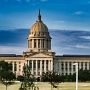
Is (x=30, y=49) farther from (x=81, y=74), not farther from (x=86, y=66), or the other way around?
(x=81, y=74)

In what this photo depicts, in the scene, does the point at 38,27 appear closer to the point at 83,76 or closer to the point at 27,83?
the point at 83,76

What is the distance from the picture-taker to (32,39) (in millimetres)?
123688

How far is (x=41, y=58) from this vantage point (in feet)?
387

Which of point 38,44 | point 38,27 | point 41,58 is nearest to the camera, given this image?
point 41,58

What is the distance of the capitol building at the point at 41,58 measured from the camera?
117844mm

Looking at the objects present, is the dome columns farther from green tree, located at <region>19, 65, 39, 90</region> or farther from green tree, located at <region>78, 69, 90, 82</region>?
green tree, located at <region>19, 65, 39, 90</region>

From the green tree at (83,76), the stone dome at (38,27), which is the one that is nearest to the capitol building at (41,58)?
the stone dome at (38,27)

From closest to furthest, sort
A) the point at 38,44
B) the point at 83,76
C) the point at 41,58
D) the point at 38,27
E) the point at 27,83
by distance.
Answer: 1. the point at 27,83
2. the point at 83,76
3. the point at 41,58
4. the point at 38,44
5. the point at 38,27

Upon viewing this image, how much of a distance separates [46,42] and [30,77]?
82495 millimetres

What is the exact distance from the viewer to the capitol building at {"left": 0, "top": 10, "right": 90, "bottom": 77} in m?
118

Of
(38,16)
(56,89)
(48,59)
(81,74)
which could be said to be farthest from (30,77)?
(38,16)

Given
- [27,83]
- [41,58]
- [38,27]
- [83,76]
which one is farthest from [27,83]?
[38,27]

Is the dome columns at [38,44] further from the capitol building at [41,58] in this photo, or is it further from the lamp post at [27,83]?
the lamp post at [27,83]

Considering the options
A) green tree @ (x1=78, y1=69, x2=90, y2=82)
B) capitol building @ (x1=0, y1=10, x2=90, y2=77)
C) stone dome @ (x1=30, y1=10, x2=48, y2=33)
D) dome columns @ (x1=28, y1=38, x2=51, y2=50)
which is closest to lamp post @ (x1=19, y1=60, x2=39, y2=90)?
green tree @ (x1=78, y1=69, x2=90, y2=82)
